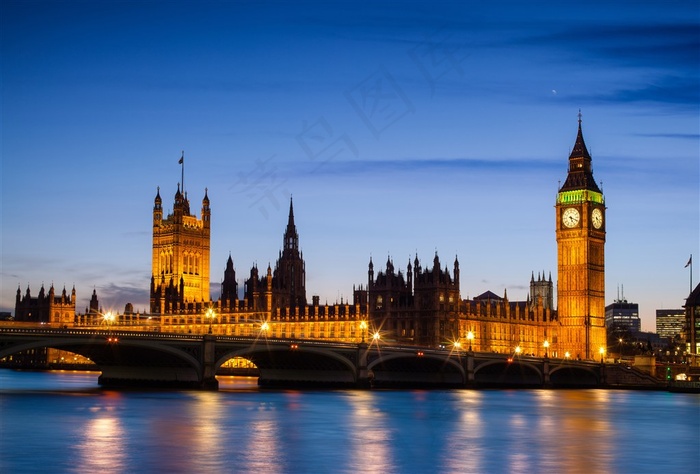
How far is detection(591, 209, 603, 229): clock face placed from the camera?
16562 cm

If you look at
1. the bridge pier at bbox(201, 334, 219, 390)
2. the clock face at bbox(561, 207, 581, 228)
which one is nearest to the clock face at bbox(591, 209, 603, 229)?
the clock face at bbox(561, 207, 581, 228)

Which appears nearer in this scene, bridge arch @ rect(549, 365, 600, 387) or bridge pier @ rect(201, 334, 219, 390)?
bridge pier @ rect(201, 334, 219, 390)

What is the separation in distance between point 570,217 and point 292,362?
66461mm

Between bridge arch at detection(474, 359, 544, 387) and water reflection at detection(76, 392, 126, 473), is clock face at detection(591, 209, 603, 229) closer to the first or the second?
bridge arch at detection(474, 359, 544, 387)

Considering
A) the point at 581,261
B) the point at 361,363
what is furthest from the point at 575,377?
the point at 361,363

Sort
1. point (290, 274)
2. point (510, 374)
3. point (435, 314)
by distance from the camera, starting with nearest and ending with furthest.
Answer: point (510, 374) → point (435, 314) → point (290, 274)

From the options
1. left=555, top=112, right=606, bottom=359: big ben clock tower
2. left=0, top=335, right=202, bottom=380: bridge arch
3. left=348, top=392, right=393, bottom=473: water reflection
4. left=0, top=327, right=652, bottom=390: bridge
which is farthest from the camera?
left=555, top=112, right=606, bottom=359: big ben clock tower

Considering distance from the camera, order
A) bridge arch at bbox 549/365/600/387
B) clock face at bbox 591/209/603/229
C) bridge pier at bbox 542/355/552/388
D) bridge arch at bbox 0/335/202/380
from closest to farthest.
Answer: bridge arch at bbox 0/335/202/380, bridge pier at bbox 542/355/552/388, bridge arch at bbox 549/365/600/387, clock face at bbox 591/209/603/229

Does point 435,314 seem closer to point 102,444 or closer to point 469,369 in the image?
point 469,369

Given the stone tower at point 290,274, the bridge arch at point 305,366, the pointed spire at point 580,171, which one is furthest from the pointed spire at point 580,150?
the bridge arch at point 305,366

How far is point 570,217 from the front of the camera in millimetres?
165375

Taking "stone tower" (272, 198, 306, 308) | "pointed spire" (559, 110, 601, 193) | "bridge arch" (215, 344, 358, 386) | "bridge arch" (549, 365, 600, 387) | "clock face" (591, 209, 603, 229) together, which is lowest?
"bridge arch" (549, 365, 600, 387)

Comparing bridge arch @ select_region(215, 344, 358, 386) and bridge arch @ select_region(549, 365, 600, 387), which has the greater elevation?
bridge arch @ select_region(215, 344, 358, 386)

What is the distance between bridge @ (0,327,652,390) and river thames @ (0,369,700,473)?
3.78m
